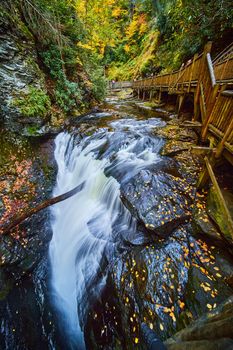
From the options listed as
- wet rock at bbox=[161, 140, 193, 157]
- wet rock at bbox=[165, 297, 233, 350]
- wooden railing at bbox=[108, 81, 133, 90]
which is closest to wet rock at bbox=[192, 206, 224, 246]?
wet rock at bbox=[165, 297, 233, 350]

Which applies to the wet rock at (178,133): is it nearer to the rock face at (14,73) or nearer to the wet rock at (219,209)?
the wet rock at (219,209)

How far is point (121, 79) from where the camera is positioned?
115ft

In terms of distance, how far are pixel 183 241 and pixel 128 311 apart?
1776 millimetres

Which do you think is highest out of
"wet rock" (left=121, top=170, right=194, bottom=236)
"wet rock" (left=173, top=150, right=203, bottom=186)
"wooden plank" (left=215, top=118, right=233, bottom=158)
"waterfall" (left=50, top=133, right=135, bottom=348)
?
"wooden plank" (left=215, top=118, right=233, bottom=158)

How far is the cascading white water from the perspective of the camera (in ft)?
14.6

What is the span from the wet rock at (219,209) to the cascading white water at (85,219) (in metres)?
1.88

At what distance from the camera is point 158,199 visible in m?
4.63

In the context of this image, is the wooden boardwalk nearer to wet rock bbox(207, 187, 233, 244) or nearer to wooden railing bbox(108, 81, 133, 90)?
wet rock bbox(207, 187, 233, 244)

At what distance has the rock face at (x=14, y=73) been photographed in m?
7.37

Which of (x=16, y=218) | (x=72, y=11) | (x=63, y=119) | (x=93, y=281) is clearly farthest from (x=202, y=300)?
(x=72, y=11)

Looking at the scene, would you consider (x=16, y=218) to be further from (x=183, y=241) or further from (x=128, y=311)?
(x=183, y=241)

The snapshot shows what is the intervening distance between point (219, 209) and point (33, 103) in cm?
851

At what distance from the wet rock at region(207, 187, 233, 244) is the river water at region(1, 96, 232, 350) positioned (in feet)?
1.53

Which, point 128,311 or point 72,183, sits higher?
point 128,311
